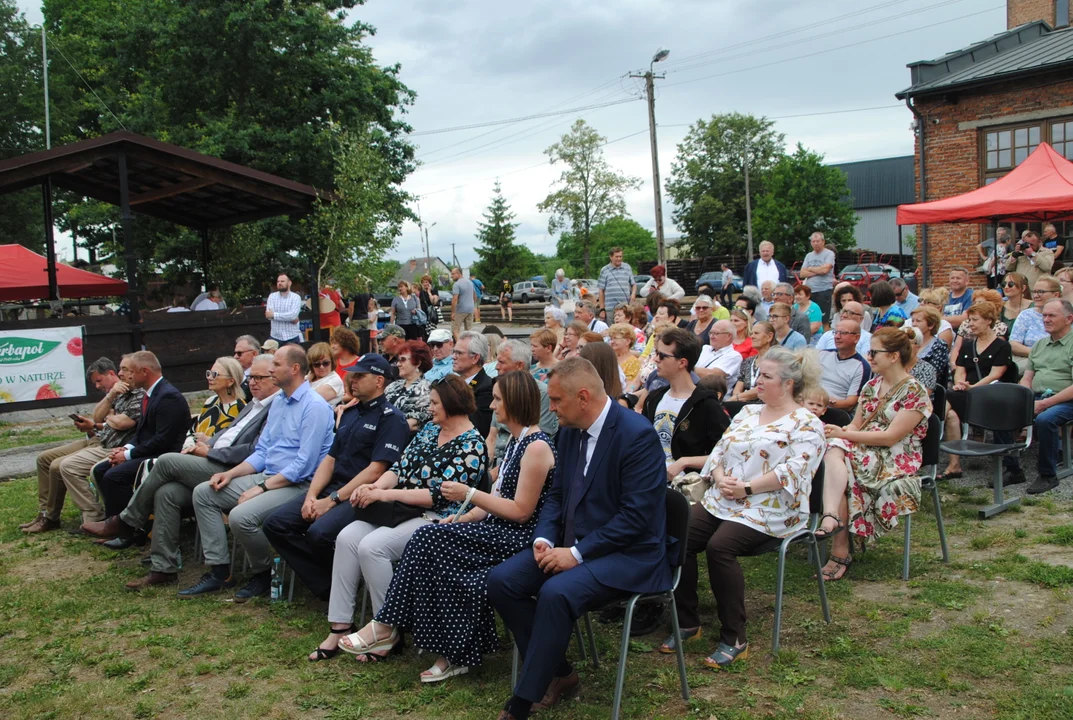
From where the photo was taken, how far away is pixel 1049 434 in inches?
254

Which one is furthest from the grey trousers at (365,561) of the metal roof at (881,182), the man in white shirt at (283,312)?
the metal roof at (881,182)

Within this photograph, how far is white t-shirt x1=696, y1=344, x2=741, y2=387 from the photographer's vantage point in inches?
276

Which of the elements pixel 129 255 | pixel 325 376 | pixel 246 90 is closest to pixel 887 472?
pixel 325 376

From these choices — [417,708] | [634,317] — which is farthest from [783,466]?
[634,317]

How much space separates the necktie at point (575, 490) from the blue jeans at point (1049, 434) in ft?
14.0

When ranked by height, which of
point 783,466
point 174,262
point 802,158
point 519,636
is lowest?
point 519,636

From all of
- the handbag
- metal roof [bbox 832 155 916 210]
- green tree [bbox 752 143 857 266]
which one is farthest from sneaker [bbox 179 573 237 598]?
metal roof [bbox 832 155 916 210]

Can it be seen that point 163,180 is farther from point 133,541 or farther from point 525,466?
point 525,466

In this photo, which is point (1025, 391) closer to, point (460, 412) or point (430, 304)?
point (460, 412)

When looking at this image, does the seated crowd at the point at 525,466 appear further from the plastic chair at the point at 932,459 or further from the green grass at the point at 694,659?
the green grass at the point at 694,659

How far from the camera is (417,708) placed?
3.79m

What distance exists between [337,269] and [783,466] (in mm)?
15098

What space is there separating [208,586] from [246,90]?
1990 centimetres

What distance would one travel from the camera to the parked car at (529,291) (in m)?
48.9
